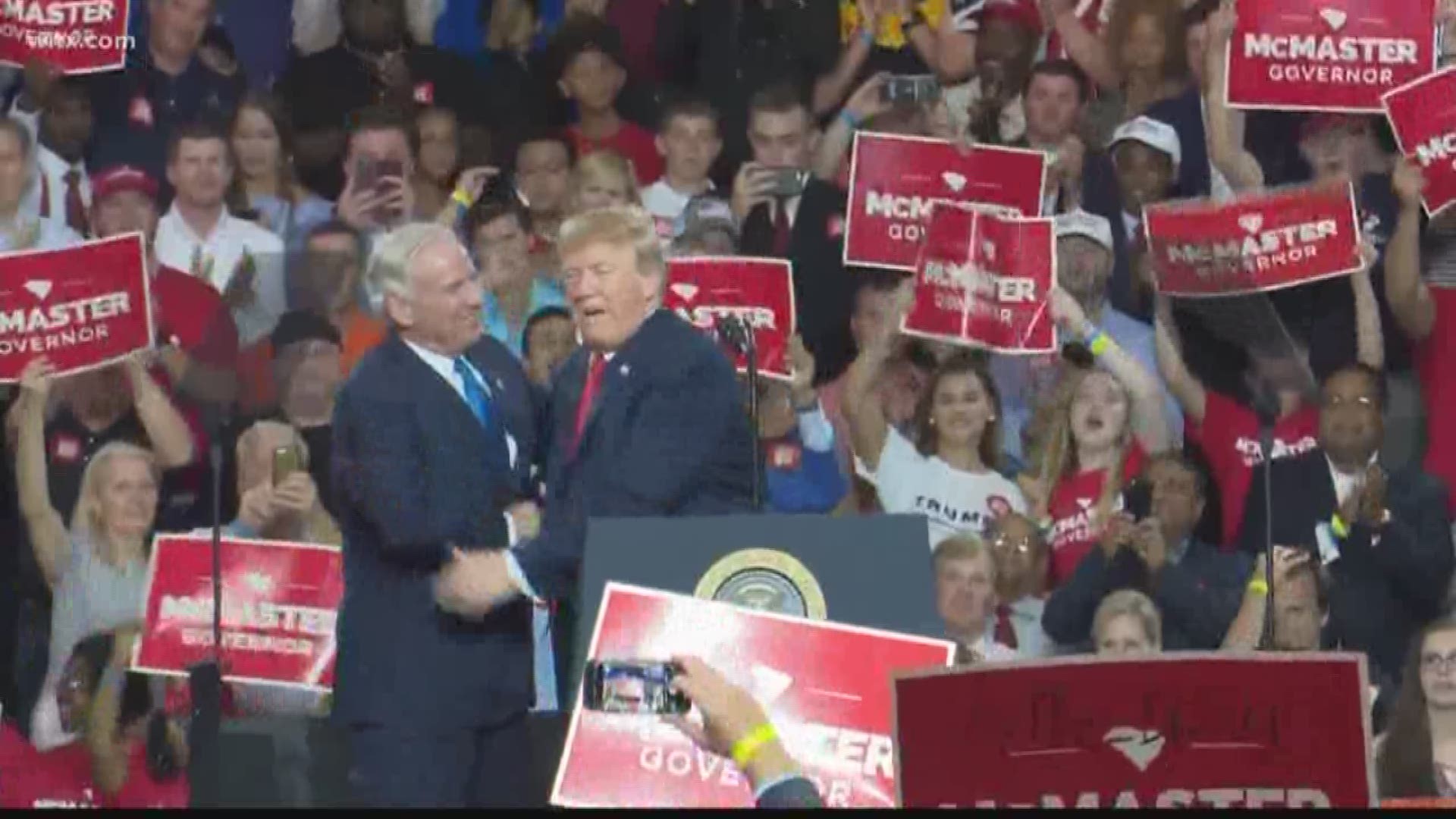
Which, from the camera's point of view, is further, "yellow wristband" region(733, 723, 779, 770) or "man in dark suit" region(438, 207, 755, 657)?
"man in dark suit" region(438, 207, 755, 657)

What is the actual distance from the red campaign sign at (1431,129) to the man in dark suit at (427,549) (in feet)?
10.6

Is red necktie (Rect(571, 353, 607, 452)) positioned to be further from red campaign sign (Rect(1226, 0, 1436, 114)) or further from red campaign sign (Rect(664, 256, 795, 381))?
red campaign sign (Rect(1226, 0, 1436, 114))

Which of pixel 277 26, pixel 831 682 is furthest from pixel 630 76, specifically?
pixel 831 682

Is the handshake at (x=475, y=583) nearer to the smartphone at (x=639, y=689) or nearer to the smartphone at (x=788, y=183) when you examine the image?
the smartphone at (x=639, y=689)

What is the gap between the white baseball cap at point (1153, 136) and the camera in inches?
404

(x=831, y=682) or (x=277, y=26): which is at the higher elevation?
(x=277, y=26)

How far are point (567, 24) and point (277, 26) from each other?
86 centimetres

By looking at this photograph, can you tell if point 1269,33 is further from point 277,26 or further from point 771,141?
point 277,26

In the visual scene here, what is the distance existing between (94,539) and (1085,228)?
106 inches

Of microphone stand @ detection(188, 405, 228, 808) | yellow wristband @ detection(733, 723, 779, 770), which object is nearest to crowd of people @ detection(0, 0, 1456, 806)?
microphone stand @ detection(188, 405, 228, 808)

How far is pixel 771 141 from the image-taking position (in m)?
10.6

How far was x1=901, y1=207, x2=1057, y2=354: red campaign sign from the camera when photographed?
9602 mm

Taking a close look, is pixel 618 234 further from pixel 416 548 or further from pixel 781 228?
pixel 781 228

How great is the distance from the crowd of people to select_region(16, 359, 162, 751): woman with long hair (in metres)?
0.01
